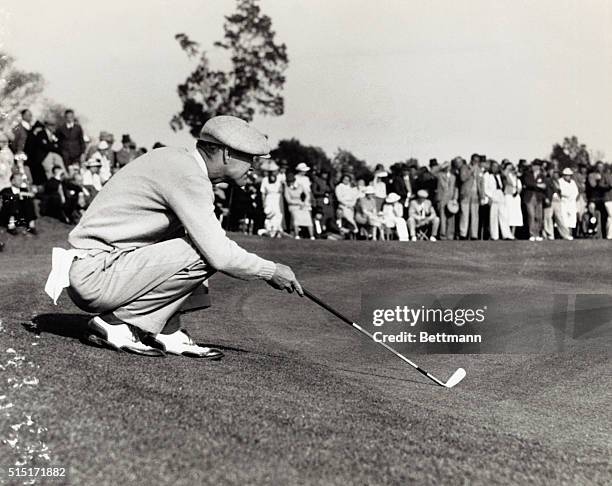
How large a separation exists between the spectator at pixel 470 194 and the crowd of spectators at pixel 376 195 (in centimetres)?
2

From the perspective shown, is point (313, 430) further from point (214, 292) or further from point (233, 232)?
point (233, 232)

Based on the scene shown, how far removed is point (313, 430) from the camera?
510 centimetres

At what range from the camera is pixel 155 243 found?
6.71 metres

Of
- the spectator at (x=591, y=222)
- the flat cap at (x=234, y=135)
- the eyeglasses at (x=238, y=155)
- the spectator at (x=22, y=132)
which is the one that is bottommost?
the spectator at (x=591, y=222)

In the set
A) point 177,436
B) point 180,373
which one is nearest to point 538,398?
point 180,373

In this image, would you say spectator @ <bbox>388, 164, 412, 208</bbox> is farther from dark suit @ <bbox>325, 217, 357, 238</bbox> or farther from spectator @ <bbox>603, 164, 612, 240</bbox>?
spectator @ <bbox>603, 164, 612, 240</bbox>

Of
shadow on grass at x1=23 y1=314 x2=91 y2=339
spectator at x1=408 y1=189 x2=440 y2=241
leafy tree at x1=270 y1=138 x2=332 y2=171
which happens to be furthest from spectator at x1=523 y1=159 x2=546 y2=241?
shadow on grass at x1=23 y1=314 x2=91 y2=339

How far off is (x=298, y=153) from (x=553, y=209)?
15.3 metres

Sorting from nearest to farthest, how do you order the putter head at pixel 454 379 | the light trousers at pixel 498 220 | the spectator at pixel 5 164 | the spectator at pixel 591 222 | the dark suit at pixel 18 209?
1. the putter head at pixel 454 379
2. the spectator at pixel 5 164
3. the dark suit at pixel 18 209
4. the light trousers at pixel 498 220
5. the spectator at pixel 591 222

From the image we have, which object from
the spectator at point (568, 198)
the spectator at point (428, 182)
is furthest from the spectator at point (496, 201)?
the spectator at point (568, 198)

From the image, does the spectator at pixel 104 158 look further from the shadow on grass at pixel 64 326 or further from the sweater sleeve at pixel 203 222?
the sweater sleeve at pixel 203 222

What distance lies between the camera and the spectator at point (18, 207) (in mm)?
16781

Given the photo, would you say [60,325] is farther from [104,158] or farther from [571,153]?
[571,153]

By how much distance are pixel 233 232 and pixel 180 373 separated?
49.1ft
